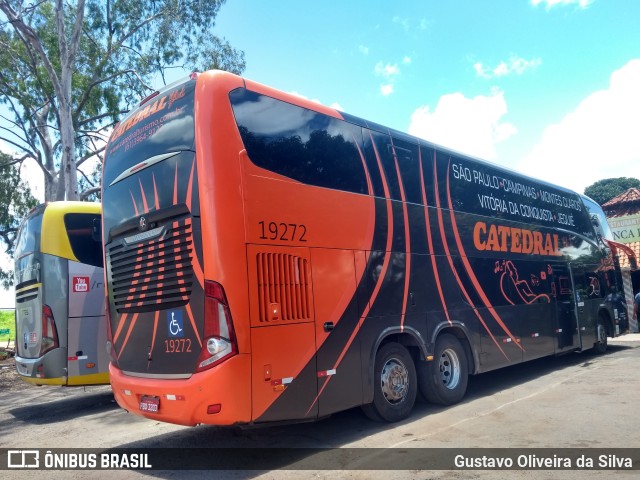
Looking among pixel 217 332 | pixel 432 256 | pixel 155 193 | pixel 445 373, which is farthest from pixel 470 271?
pixel 155 193

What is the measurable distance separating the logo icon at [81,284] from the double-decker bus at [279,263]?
2951mm

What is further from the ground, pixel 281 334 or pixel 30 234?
pixel 30 234

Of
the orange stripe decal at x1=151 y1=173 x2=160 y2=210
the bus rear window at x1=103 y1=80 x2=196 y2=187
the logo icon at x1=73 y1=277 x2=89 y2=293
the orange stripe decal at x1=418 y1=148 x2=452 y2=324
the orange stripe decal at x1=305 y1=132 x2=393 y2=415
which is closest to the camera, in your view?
the bus rear window at x1=103 y1=80 x2=196 y2=187

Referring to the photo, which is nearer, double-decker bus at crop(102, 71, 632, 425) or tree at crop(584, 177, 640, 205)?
double-decker bus at crop(102, 71, 632, 425)

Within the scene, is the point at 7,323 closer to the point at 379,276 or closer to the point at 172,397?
the point at 172,397

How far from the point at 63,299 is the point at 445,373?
6.56 m

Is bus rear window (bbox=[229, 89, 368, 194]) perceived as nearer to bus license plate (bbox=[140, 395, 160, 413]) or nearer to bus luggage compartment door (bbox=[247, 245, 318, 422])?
bus luggage compartment door (bbox=[247, 245, 318, 422])

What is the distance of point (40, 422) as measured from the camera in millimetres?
8477

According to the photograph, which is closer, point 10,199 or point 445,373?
point 445,373

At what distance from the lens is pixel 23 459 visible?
A: 6.11m

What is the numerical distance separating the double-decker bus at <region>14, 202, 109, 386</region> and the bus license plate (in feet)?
13.1

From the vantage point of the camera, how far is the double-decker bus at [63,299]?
28.4 feet

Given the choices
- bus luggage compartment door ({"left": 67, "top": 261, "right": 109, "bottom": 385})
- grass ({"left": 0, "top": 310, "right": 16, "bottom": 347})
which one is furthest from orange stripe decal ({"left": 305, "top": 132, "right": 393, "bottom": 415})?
grass ({"left": 0, "top": 310, "right": 16, "bottom": 347})

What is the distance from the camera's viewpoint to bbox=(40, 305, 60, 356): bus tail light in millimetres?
8625
